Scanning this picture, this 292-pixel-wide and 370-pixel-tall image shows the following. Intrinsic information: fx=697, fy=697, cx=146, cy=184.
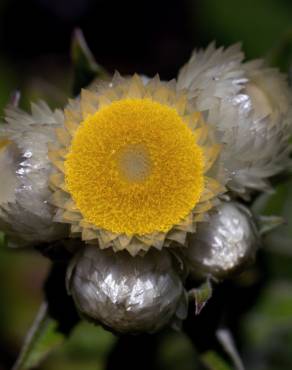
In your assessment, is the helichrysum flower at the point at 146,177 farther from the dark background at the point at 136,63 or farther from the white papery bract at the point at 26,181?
the dark background at the point at 136,63

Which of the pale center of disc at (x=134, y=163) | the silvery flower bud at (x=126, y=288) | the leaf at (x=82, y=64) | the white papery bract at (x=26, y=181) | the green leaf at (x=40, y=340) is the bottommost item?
the green leaf at (x=40, y=340)

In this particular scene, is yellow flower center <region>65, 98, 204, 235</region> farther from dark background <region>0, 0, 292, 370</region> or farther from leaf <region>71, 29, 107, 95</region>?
dark background <region>0, 0, 292, 370</region>

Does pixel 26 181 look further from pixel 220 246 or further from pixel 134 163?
pixel 220 246

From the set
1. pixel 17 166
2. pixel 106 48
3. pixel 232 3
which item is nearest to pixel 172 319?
pixel 17 166

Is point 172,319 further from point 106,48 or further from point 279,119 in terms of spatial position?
point 106,48

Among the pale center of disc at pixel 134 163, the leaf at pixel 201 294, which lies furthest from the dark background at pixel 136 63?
the pale center of disc at pixel 134 163

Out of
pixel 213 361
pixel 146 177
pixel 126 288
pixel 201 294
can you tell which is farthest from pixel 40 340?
pixel 146 177
